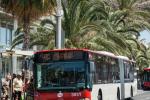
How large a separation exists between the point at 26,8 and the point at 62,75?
25.5 ft

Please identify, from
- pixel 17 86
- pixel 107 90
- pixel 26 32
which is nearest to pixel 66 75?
pixel 107 90

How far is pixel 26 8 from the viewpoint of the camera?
26812 mm

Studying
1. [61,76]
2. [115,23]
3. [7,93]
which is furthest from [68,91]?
[115,23]

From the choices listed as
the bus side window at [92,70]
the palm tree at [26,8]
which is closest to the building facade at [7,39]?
the palm tree at [26,8]

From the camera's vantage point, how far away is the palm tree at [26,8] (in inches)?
1048

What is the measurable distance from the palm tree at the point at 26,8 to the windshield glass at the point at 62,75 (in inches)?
266

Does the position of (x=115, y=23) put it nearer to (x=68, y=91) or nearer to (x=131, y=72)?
(x=131, y=72)

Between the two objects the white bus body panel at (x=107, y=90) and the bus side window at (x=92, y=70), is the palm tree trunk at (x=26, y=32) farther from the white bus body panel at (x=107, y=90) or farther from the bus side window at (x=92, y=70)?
the bus side window at (x=92, y=70)

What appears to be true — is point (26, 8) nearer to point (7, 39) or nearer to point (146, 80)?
point (7, 39)

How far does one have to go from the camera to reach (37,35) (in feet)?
113

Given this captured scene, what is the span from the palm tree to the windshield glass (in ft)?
22.1

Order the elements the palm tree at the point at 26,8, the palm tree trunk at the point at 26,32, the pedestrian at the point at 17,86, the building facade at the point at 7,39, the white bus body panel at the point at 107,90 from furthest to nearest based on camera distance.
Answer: the building facade at the point at 7,39 → the palm tree trunk at the point at 26,32 → the palm tree at the point at 26,8 → the pedestrian at the point at 17,86 → the white bus body panel at the point at 107,90

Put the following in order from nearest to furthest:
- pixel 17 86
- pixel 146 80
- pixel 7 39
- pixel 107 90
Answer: pixel 107 90
pixel 17 86
pixel 7 39
pixel 146 80

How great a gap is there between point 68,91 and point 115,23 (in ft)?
69.1
